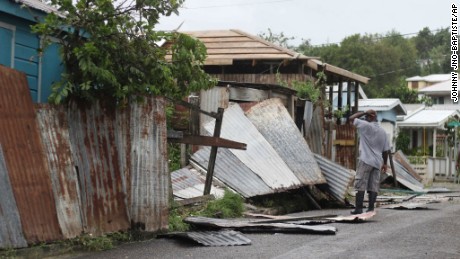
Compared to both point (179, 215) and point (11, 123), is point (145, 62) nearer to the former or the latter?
point (11, 123)

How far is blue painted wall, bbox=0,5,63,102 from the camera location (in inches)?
375

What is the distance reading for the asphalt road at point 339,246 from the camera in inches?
278

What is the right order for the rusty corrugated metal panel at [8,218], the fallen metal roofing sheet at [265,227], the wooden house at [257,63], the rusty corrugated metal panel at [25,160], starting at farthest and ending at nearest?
the wooden house at [257,63]
the fallen metal roofing sheet at [265,227]
the rusty corrugated metal panel at [25,160]
the rusty corrugated metal panel at [8,218]

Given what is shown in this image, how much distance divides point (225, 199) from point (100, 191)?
10.6 ft

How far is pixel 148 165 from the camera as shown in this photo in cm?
856

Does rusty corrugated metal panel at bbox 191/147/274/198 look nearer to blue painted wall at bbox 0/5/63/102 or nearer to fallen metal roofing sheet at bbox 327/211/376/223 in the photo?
fallen metal roofing sheet at bbox 327/211/376/223

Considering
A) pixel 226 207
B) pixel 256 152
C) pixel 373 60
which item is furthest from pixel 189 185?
pixel 373 60

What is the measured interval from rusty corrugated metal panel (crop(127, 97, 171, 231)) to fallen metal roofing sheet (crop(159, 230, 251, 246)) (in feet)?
1.23

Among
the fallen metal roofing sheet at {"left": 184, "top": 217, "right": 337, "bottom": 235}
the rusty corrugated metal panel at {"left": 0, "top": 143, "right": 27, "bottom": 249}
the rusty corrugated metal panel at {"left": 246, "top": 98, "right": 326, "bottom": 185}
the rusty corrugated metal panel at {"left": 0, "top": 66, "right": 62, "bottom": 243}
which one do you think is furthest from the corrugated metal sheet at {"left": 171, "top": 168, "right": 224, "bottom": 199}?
the rusty corrugated metal panel at {"left": 0, "top": 143, "right": 27, "bottom": 249}

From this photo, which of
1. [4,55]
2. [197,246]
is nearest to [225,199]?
[197,246]

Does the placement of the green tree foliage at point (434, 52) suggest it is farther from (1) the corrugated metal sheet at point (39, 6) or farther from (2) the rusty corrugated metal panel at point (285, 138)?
(1) the corrugated metal sheet at point (39, 6)

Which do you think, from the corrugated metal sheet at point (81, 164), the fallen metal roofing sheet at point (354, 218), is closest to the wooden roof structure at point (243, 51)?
the fallen metal roofing sheet at point (354, 218)

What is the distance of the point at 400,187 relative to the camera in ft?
68.4

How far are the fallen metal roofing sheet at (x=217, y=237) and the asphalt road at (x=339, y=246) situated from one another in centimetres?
9
